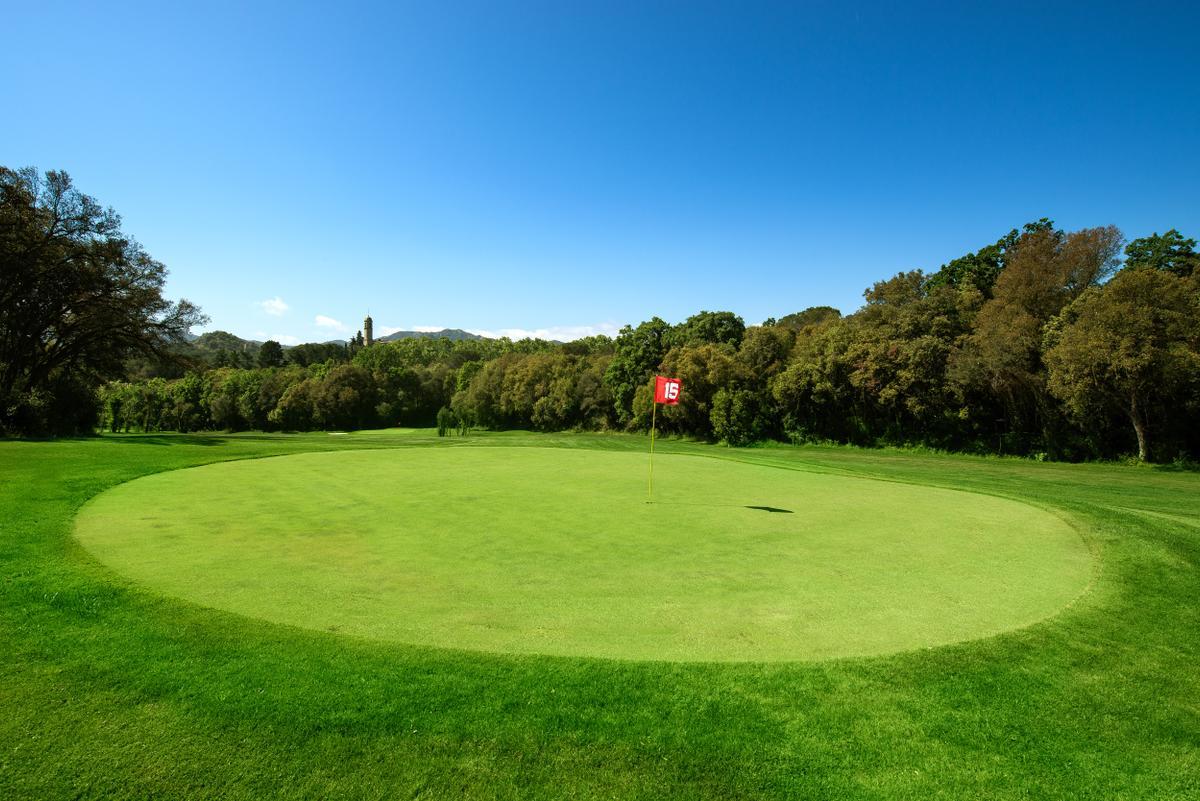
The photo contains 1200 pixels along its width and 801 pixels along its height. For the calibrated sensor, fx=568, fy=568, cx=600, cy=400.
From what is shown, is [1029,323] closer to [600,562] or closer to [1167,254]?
[1167,254]

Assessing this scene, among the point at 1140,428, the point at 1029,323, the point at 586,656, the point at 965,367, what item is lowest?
the point at 586,656

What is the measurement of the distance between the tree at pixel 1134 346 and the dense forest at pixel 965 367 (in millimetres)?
58

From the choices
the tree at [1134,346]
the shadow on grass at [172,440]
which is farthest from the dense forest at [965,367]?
the shadow on grass at [172,440]

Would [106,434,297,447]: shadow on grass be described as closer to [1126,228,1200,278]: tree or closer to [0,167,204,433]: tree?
[0,167,204,433]: tree

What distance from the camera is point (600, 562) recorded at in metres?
→ 7.19

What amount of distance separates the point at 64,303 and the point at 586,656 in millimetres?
40958

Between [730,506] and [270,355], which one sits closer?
[730,506]

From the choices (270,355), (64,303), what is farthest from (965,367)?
(270,355)

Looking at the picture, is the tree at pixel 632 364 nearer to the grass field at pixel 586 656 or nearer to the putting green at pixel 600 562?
the putting green at pixel 600 562

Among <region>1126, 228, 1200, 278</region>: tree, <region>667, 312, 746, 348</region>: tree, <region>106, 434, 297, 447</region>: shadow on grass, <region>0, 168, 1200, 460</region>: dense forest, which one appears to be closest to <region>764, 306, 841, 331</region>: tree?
<region>667, 312, 746, 348</region>: tree

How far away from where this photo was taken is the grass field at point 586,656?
11.0 ft

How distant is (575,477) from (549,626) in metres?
9.88

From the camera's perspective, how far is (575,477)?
15078mm

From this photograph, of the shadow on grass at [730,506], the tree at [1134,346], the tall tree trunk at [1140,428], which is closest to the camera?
the shadow on grass at [730,506]
